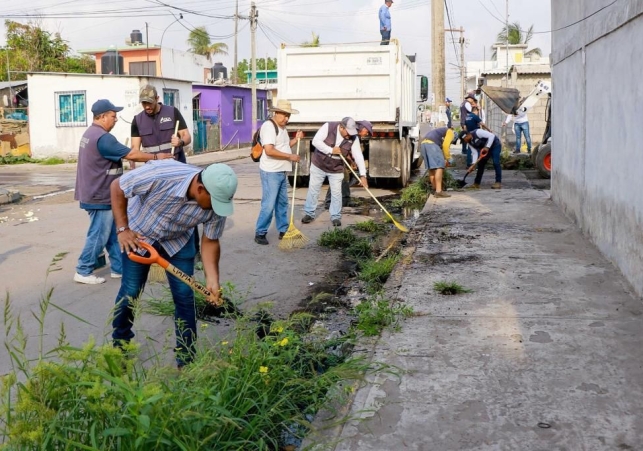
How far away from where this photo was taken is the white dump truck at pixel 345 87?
1462 cm

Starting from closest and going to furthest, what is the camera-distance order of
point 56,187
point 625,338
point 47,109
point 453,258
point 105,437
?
point 105,437, point 625,338, point 453,258, point 56,187, point 47,109

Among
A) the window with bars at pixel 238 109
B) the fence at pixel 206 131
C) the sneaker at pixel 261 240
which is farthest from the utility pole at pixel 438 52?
the window with bars at pixel 238 109

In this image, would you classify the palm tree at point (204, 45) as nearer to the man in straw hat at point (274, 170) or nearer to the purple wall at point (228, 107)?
the purple wall at point (228, 107)

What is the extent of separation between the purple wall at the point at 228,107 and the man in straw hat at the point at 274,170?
25.9 m

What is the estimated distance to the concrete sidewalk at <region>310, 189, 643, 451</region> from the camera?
3.73 metres

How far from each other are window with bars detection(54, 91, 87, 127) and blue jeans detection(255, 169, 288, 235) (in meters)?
19.0

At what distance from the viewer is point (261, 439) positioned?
3.29 metres

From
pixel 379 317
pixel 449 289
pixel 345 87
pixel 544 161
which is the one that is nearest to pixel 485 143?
pixel 345 87

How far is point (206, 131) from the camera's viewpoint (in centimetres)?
3400

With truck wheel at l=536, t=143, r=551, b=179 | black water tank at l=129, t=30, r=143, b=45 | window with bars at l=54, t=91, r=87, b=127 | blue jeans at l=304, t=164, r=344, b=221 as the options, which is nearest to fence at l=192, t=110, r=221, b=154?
window with bars at l=54, t=91, r=87, b=127

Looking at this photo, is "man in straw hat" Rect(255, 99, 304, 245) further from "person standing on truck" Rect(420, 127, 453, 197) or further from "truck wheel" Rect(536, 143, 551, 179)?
"truck wheel" Rect(536, 143, 551, 179)

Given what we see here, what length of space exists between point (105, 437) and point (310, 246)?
672cm

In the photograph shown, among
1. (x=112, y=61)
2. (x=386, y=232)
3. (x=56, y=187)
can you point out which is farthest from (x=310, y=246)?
(x=112, y=61)

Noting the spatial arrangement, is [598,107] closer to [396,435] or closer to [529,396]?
[529,396]
